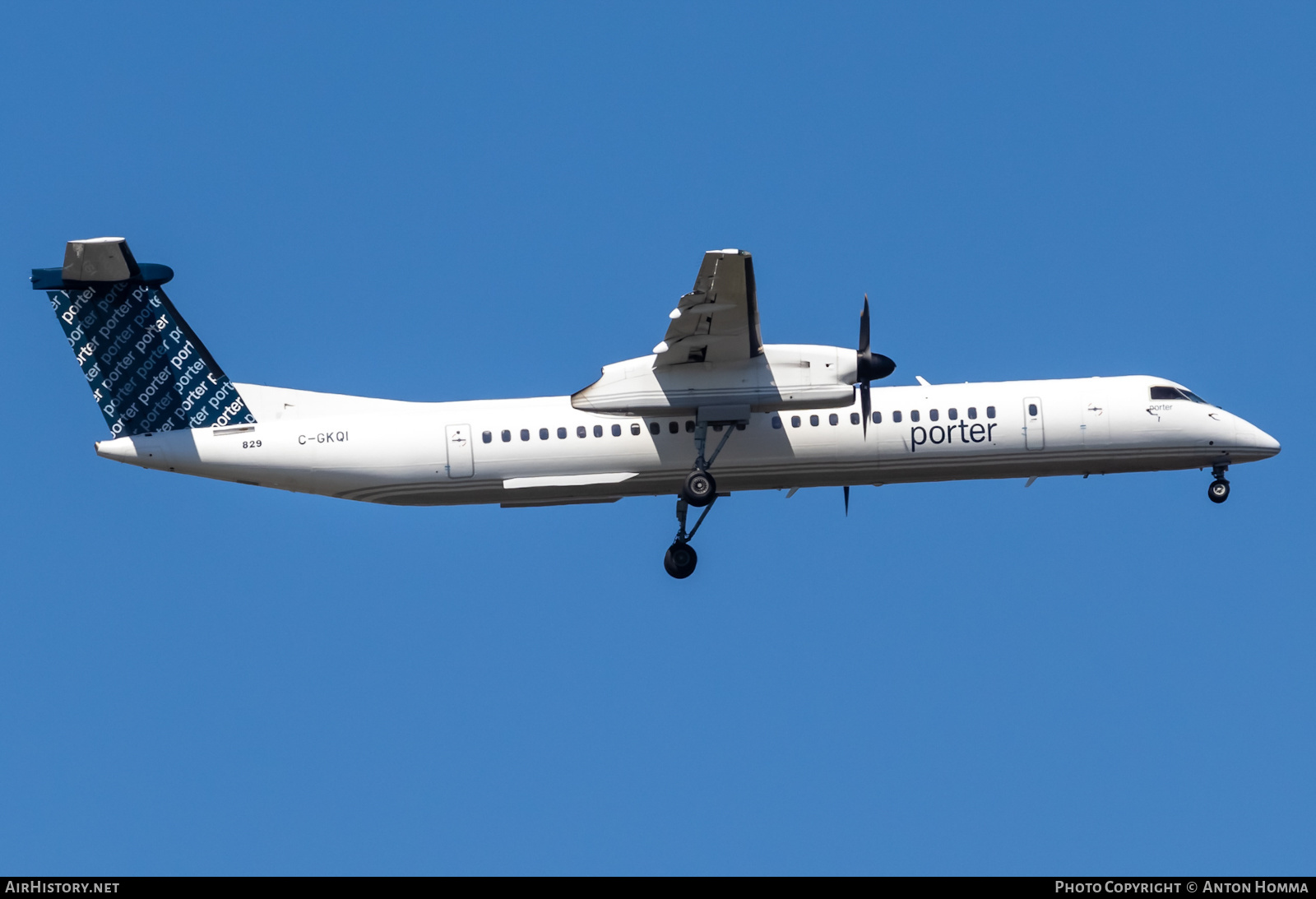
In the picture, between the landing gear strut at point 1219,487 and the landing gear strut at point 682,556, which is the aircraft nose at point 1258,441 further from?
the landing gear strut at point 682,556

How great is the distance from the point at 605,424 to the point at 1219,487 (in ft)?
33.4

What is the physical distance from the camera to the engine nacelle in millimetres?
23719

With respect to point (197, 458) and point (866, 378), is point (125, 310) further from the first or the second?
point (866, 378)

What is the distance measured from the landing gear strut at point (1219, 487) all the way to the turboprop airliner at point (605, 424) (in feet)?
4.23

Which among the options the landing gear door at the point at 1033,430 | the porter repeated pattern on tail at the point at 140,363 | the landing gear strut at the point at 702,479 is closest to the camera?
the porter repeated pattern on tail at the point at 140,363

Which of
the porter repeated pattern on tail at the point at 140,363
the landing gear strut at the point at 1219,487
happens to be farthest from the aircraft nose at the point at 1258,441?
the porter repeated pattern on tail at the point at 140,363

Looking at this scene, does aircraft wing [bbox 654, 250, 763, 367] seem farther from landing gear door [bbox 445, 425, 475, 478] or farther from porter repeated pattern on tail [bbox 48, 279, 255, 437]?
porter repeated pattern on tail [bbox 48, 279, 255, 437]

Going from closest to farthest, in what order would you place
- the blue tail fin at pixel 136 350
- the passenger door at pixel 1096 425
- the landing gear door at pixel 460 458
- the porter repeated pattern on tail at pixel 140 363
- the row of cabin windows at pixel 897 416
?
the blue tail fin at pixel 136 350 < the porter repeated pattern on tail at pixel 140 363 < the landing gear door at pixel 460 458 < the row of cabin windows at pixel 897 416 < the passenger door at pixel 1096 425

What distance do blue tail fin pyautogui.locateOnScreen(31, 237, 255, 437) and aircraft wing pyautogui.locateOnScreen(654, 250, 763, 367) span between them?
6.85 meters

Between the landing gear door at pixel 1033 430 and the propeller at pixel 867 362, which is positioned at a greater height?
the propeller at pixel 867 362

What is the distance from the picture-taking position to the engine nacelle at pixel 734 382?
2372 centimetres

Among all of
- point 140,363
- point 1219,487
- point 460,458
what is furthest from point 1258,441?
point 140,363

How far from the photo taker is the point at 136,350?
24.2m
